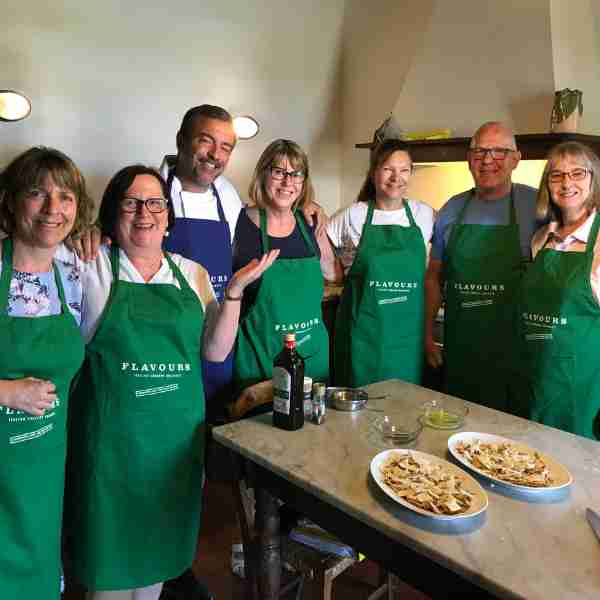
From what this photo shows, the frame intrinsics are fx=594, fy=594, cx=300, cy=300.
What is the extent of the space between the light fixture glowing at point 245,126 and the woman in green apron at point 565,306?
6.14 feet

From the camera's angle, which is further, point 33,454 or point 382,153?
point 382,153

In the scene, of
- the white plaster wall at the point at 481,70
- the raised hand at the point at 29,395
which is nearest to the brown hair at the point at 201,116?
the raised hand at the point at 29,395

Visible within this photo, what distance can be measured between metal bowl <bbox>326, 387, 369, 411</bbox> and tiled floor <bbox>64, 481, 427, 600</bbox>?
2.40 ft

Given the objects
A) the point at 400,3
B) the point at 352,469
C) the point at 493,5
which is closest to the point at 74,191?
the point at 352,469

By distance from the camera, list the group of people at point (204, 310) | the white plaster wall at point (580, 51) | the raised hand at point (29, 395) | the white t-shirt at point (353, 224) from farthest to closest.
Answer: the white plaster wall at point (580, 51)
the white t-shirt at point (353, 224)
the group of people at point (204, 310)
the raised hand at point (29, 395)

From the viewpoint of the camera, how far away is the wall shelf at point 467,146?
9.08 feet

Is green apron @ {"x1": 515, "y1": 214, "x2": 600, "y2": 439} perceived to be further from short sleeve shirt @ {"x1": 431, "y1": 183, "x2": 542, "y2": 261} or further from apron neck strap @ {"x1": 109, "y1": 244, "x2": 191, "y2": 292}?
apron neck strap @ {"x1": 109, "y1": 244, "x2": 191, "y2": 292}

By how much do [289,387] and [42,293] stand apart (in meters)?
0.62

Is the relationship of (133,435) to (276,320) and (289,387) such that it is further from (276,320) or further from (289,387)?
(276,320)

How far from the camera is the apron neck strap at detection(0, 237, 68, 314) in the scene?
1313 mm

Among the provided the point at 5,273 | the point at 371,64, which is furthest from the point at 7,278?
the point at 371,64

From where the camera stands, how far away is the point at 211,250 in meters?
2.00

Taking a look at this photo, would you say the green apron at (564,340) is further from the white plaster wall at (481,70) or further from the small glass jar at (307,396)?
the white plaster wall at (481,70)

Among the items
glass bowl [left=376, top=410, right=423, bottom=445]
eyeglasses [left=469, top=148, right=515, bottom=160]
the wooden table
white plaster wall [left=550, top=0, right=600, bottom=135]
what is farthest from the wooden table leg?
white plaster wall [left=550, top=0, right=600, bottom=135]
